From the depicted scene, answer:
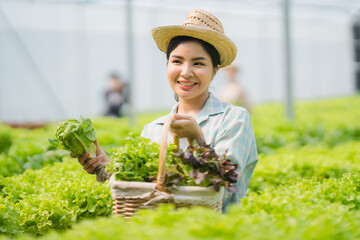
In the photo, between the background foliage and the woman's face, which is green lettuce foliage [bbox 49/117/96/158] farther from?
the woman's face

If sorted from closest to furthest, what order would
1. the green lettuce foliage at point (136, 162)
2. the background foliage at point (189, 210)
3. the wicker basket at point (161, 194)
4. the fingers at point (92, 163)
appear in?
the background foliage at point (189, 210) < the wicker basket at point (161, 194) < the green lettuce foliage at point (136, 162) < the fingers at point (92, 163)

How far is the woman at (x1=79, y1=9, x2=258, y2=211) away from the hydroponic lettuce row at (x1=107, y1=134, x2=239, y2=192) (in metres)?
0.32

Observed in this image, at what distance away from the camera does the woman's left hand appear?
2584 mm

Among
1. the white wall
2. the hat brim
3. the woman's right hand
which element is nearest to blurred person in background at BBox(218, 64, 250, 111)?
the white wall

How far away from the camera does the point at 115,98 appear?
14961mm

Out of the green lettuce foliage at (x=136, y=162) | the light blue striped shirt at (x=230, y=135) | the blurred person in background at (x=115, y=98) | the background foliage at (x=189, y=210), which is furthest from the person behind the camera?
the blurred person in background at (x=115, y=98)

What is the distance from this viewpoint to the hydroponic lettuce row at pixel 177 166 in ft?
7.98

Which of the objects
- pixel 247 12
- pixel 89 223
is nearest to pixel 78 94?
pixel 247 12

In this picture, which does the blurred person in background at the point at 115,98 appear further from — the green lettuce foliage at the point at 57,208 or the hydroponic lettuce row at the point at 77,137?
the hydroponic lettuce row at the point at 77,137

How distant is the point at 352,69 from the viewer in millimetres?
27469

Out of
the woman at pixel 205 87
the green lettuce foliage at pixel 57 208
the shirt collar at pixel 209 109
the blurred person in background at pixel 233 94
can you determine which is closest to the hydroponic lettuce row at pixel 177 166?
the woman at pixel 205 87

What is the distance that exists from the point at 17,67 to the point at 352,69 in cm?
1850

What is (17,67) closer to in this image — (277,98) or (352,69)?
(277,98)

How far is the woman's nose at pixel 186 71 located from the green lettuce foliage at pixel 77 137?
65cm
